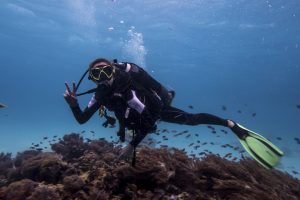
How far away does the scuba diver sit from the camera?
6.84m

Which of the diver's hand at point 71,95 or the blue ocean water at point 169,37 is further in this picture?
the blue ocean water at point 169,37

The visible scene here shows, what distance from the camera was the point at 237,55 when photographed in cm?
5400

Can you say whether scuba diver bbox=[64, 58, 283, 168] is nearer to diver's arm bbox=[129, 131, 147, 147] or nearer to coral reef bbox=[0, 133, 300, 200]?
diver's arm bbox=[129, 131, 147, 147]

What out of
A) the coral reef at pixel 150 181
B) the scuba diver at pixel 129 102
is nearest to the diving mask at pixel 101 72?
the scuba diver at pixel 129 102

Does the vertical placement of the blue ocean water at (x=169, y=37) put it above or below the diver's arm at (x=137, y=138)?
above

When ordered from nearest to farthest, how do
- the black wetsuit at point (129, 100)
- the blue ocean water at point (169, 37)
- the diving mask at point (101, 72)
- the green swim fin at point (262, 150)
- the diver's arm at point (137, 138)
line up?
the diver's arm at point (137, 138) → the black wetsuit at point (129, 100) → the diving mask at point (101, 72) → the green swim fin at point (262, 150) → the blue ocean water at point (169, 37)

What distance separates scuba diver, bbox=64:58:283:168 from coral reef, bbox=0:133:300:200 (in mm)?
503

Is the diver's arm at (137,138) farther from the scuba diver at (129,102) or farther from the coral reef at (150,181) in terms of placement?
the coral reef at (150,181)

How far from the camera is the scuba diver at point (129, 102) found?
684 centimetres

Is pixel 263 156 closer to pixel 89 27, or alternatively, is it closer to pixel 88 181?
pixel 88 181

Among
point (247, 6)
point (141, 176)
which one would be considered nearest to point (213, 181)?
point (141, 176)

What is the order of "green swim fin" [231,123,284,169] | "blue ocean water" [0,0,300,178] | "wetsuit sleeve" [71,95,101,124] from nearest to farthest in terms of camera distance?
"wetsuit sleeve" [71,95,101,124], "green swim fin" [231,123,284,169], "blue ocean water" [0,0,300,178]

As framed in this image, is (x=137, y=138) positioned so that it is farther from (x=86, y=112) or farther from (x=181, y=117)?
(x=181, y=117)

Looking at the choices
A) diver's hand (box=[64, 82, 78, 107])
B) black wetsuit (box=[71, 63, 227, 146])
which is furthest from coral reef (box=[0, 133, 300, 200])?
diver's hand (box=[64, 82, 78, 107])
